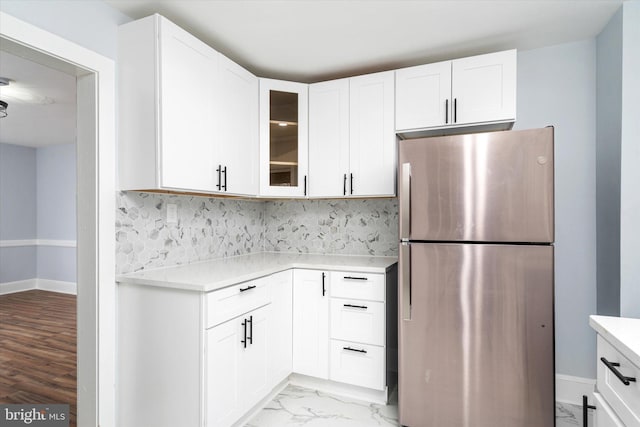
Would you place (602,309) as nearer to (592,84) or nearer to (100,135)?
(592,84)

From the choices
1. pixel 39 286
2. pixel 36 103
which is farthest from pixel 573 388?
pixel 39 286

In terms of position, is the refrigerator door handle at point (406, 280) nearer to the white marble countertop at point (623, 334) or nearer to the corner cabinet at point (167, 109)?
the white marble countertop at point (623, 334)

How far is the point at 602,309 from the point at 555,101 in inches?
Result: 54.9

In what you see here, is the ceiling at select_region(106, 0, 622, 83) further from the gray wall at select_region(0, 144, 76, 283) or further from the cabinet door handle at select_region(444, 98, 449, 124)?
the gray wall at select_region(0, 144, 76, 283)

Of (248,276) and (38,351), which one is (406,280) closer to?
(248,276)

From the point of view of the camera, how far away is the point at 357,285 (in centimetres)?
230

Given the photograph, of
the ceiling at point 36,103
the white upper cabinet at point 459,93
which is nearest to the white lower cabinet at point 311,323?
the white upper cabinet at point 459,93

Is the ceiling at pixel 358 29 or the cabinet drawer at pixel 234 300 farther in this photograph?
the ceiling at pixel 358 29

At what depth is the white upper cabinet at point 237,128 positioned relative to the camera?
2.24 m

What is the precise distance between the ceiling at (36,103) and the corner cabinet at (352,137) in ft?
5.38

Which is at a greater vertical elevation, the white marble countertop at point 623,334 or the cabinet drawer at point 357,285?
the white marble countertop at point 623,334

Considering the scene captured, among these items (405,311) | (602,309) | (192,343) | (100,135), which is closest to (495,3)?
(405,311)

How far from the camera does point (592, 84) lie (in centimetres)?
228

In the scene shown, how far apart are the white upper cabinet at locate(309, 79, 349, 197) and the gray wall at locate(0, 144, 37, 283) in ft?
18.9
